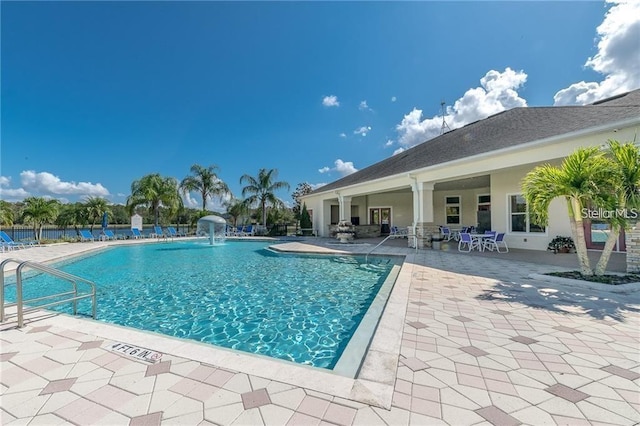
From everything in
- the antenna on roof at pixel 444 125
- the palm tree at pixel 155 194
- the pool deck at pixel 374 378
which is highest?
the antenna on roof at pixel 444 125

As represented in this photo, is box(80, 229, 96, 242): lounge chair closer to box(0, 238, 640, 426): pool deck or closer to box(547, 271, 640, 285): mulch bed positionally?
box(0, 238, 640, 426): pool deck

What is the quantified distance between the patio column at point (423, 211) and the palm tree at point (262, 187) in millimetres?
14622

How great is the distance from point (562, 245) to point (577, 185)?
631cm

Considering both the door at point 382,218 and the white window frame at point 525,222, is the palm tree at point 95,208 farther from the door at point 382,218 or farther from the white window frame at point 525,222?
the white window frame at point 525,222

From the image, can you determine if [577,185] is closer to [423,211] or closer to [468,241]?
[468,241]

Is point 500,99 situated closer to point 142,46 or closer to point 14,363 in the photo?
point 142,46

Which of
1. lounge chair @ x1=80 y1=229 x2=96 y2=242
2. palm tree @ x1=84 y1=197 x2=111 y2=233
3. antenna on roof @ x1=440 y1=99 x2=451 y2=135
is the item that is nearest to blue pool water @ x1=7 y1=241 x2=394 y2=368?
lounge chair @ x1=80 y1=229 x2=96 y2=242

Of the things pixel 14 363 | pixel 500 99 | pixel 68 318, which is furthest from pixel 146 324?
pixel 500 99

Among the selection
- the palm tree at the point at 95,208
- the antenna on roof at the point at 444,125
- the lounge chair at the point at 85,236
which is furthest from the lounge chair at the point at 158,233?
the antenna on roof at the point at 444,125

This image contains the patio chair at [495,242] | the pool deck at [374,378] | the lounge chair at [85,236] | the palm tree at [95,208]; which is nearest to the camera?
the pool deck at [374,378]

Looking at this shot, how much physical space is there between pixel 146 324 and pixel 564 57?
18353mm

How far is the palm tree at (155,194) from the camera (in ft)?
74.8

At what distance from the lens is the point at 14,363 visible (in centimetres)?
294

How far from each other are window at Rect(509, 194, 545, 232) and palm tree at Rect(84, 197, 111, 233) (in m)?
27.3
